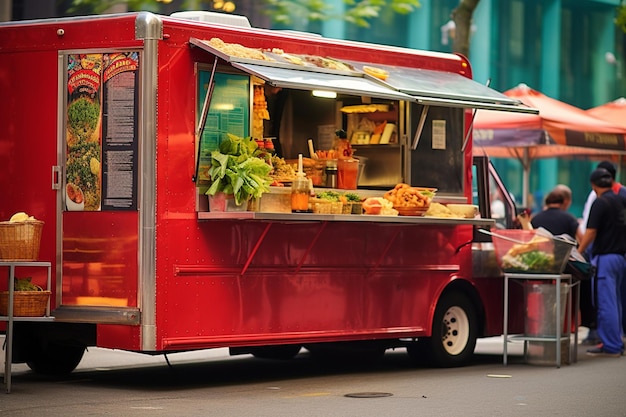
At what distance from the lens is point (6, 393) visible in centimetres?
1101

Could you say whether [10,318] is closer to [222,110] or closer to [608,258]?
[222,110]

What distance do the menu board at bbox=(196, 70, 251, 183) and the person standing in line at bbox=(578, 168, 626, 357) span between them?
5.00m

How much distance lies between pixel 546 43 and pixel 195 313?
86.5 feet

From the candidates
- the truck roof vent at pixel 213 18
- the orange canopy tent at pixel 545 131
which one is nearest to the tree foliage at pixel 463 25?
the orange canopy tent at pixel 545 131

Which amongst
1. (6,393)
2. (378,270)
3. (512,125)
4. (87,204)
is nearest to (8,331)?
(6,393)

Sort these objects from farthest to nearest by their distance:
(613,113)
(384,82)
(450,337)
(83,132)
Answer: (613,113)
(450,337)
(384,82)
(83,132)

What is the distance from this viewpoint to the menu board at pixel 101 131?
1124 cm

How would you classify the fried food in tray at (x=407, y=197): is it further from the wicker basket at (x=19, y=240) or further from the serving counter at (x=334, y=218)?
the wicker basket at (x=19, y=240)

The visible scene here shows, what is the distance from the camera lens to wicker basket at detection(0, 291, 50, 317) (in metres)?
11.0

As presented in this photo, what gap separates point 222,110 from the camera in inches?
460

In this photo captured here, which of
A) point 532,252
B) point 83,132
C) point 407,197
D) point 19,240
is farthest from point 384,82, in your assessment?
point 19,240

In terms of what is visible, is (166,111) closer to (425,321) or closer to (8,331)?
(8,331)

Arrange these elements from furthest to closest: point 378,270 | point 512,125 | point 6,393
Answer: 1. point 512,125
2. point 378,270
3. point 6,393

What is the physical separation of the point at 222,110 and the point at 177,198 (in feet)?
2.94
